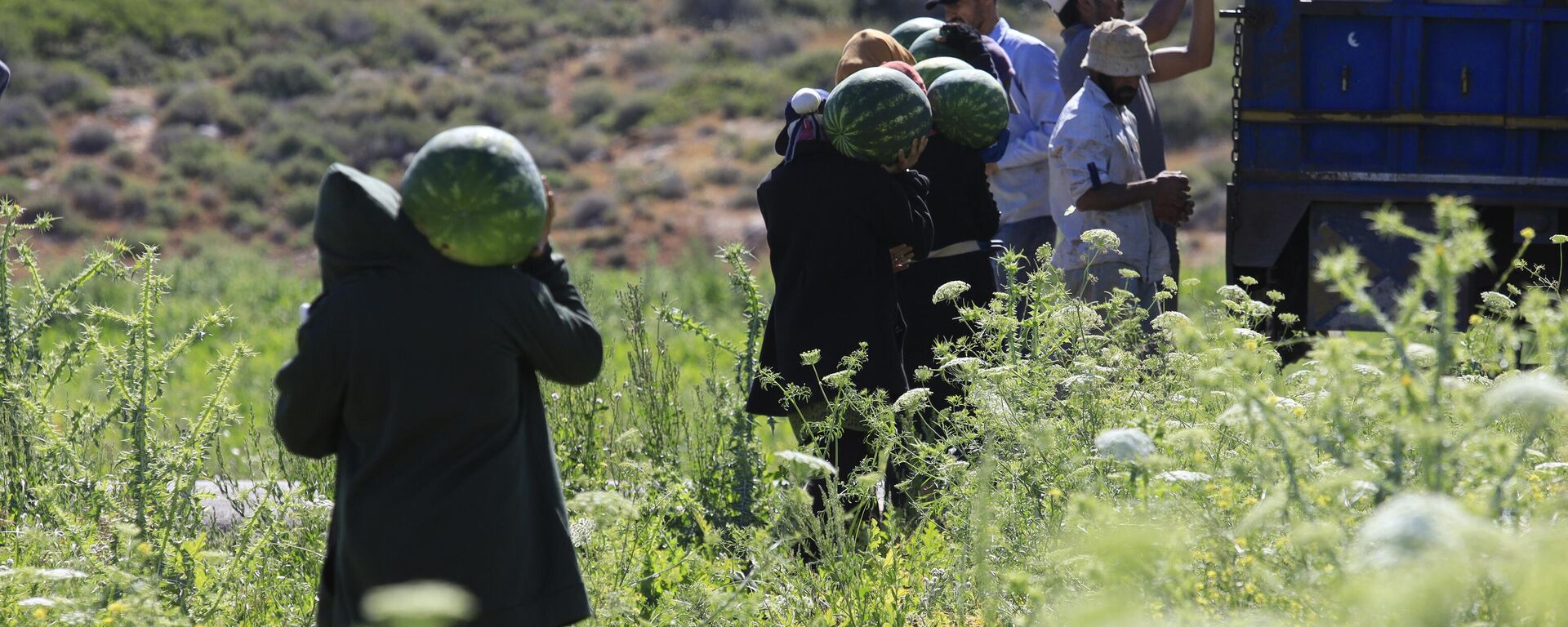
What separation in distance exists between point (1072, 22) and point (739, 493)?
111 inches

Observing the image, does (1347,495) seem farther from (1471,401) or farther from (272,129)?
(272,129)

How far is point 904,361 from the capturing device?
554 centimetres

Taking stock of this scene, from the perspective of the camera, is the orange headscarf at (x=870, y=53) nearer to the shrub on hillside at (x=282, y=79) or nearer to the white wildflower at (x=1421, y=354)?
the white wildflower at (x=1421, y=354)

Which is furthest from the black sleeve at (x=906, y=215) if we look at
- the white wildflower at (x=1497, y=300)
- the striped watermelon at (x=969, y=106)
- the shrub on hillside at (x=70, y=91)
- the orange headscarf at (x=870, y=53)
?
the shrub on hillside at (x=70, y=91)

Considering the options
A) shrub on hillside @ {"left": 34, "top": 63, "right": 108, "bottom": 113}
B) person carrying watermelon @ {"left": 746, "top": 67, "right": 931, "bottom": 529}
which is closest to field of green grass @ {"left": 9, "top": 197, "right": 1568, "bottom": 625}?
person carrying watermelon @ {"left": 746, "top": 67, "right": 931, "bottom": 529}

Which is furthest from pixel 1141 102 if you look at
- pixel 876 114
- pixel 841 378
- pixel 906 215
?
pixel 841 378

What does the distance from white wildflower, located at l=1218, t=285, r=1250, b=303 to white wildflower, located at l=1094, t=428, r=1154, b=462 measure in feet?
4.84

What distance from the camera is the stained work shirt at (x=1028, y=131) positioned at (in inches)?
261

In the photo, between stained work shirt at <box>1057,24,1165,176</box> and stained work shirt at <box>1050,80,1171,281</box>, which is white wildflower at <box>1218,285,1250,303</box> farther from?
stained work shirt at <box>1057,24,1165,176</box>

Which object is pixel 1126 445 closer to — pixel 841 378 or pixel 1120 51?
pixel 841 378

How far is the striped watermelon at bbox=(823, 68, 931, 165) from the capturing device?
15.4 ft

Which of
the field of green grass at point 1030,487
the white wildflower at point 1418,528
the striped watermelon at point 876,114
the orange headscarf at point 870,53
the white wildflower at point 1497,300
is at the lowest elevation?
the field of green grass at point 1030,487

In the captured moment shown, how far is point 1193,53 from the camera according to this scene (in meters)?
6.83

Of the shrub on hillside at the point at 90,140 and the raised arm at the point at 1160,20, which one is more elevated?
the raised arm at the point at 1160,20
